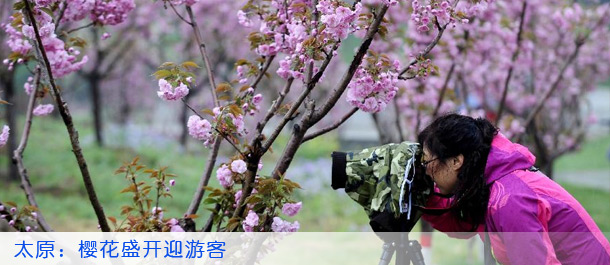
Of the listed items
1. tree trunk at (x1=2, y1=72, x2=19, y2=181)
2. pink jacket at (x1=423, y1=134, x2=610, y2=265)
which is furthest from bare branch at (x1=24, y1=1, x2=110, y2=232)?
tree trunk at (x1=2, y1=72, x2=19, y2=181)

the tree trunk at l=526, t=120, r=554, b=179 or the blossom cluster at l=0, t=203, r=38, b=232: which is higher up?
the tree trunk at l=526, t=120, r=554, b=179

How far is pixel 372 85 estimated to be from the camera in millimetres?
2459

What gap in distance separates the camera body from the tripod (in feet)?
0.13

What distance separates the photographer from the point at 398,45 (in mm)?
4871

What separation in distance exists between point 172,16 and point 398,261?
10207 millimetres

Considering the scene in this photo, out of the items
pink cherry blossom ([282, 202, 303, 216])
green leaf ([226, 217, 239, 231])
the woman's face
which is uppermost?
green leaf ([226, 217, 239, 231])

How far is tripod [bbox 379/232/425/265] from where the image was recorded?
2338mm

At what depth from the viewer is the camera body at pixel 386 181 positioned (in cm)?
227

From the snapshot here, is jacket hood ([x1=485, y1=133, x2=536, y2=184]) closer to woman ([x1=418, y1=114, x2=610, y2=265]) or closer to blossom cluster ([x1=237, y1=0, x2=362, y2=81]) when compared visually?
woman ([x1=418, y1=114, x2=610, y2=265])

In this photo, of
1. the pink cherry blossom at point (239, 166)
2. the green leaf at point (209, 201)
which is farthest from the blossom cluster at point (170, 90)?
the green leaf at point (209, 201)

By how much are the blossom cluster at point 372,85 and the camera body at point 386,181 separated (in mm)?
189

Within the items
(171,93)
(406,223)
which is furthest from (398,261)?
(171,93)

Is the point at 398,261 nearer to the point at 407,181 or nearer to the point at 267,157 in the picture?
the point at 407,181

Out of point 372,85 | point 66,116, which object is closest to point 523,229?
point 372,85
